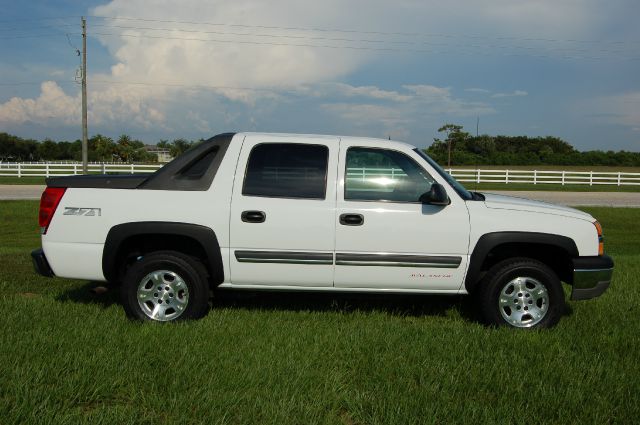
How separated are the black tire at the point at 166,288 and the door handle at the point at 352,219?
132 centimetres

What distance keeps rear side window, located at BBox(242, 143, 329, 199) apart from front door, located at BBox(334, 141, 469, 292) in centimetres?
22

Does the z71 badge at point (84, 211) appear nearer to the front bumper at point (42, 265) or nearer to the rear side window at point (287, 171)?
the front bumper at point (42, 265)

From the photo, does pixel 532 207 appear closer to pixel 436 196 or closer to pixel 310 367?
pixel 436 196

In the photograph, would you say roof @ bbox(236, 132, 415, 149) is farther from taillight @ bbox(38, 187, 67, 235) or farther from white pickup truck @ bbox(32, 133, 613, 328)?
taillight @ bbox(38, 187, 67, 235)

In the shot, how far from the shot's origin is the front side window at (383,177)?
5.05 meters

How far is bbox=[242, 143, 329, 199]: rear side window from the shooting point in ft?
16.6

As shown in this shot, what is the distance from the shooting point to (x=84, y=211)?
5023 mm

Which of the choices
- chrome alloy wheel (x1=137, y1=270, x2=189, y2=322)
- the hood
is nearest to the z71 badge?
chrome alloy wheel (x1=137, y1=270, x2=189, y2=322)

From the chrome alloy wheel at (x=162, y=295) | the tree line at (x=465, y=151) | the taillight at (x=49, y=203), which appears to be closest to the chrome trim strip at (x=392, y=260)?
the chrome alloy wheel at (x=162, y=295)

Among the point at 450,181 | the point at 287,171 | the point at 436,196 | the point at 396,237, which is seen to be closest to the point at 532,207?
the point at 450,181

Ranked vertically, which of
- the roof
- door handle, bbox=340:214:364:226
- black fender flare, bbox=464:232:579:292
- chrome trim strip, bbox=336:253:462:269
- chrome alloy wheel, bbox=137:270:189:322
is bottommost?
chrome alloy wheel, bbox=137:270:189:322

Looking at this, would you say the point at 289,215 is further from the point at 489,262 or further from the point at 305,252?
the point at 489,262

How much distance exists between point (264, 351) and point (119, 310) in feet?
6.34

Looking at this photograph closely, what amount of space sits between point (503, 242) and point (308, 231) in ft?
5.58
